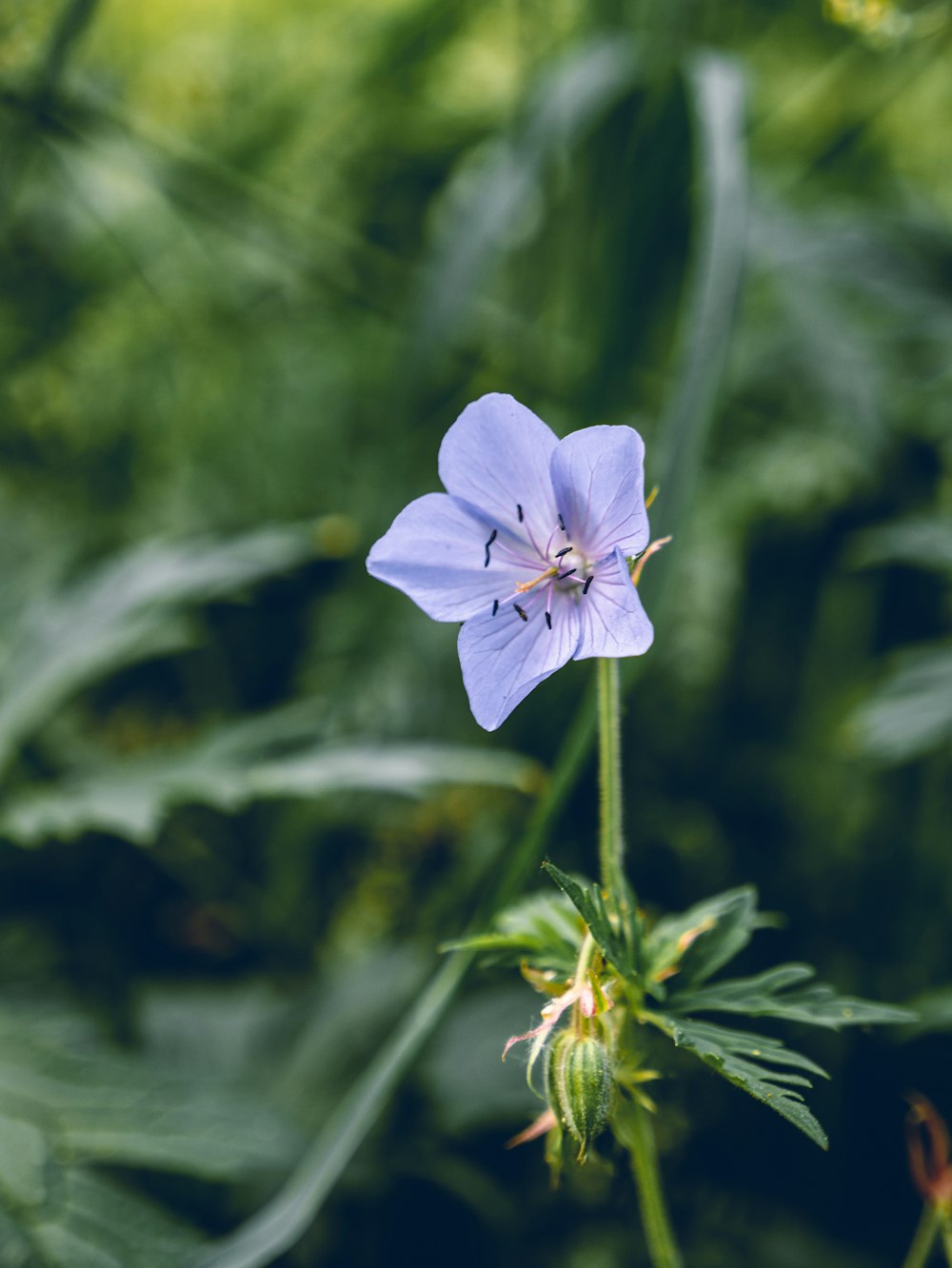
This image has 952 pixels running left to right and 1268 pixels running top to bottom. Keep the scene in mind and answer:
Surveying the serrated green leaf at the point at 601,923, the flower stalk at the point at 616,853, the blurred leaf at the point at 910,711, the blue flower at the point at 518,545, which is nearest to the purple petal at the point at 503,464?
the blue flower at the point at 518,545

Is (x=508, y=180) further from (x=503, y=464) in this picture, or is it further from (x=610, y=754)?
(x=610, y=754)

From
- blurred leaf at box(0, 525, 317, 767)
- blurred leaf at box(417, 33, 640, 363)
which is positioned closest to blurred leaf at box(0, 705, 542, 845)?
blurred leaf at box(0, 525, 317, 767)

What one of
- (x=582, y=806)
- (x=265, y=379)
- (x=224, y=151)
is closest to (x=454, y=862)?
(x=582, y=806)

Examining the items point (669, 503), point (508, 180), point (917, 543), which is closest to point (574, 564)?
point (669, 503)

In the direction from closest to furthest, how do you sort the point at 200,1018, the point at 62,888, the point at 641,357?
1. the point at 200,1018
2. the point at 62,888
3. the point at 641,357

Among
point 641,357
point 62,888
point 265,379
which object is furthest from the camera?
point 265,379

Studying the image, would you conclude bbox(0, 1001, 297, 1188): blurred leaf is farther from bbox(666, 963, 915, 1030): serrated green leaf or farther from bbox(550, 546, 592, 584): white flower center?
bbox(550, 546, 592, 584): white flower center

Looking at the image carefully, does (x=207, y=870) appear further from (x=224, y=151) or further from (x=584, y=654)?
(x=224, y=151)
